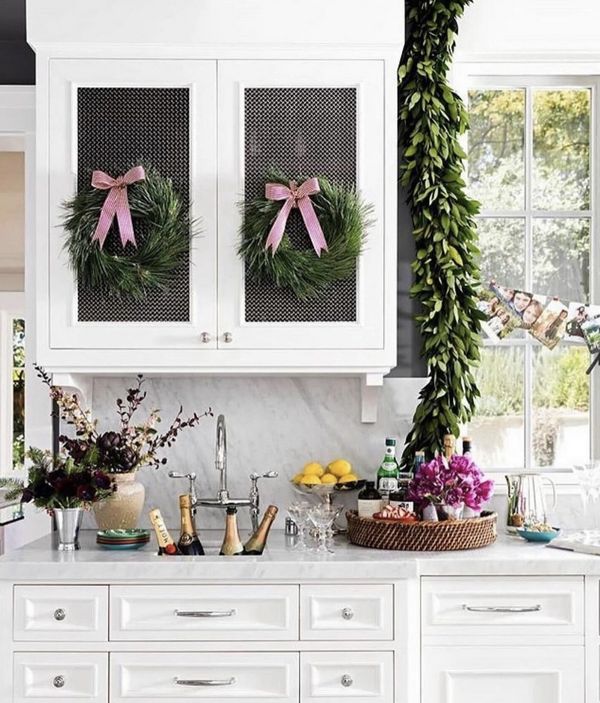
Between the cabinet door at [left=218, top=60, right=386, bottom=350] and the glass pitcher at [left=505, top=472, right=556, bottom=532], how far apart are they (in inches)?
26.6

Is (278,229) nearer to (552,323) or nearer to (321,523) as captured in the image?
(321,523)

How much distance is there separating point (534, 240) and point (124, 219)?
1.47m

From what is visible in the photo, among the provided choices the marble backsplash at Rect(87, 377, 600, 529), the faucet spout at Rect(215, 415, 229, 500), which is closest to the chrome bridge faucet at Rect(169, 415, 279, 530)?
the faucet spout at Rect(215, 415, 229, 500)

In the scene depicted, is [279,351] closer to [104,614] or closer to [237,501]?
[237,501]

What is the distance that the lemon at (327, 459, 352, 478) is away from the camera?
301 cm

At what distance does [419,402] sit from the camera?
3.16m

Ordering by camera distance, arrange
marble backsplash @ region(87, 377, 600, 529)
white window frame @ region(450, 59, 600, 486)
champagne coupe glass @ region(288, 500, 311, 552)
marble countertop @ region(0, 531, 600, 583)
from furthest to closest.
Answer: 1. white window frame @ region(450, 59, 600, 486)
2. marble backsplash @ region(87, 377, 600, 529)
3. champagne coupe glass @ region(288, 500, 311, 552)
4. marble countertop @ region(0, 531, 600, 583)

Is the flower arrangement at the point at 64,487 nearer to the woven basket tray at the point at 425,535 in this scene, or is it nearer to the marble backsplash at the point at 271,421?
the marble backsplash at the point at 271,421

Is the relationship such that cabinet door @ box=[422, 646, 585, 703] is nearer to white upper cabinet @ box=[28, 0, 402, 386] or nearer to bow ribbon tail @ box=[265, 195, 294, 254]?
→ white upper cabinet @ box=[28, 0, 402, 386]

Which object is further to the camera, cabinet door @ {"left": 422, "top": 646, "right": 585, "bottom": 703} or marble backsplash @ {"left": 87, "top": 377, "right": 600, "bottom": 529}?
marble backsplash @ {"left": 87, "top": 377, "right": 600, "bottom": 529}

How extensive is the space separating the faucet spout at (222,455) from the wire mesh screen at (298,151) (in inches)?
15.8

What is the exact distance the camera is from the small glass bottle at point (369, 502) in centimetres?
283

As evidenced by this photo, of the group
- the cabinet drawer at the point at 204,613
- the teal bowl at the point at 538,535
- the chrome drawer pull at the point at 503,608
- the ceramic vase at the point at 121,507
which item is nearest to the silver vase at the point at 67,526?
the ceramic vase at the point at 121,507

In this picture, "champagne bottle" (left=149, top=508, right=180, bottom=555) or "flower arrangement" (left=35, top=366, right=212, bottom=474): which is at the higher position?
"flower arrangement" (left=35, top=366, right=212, bottom=474)
